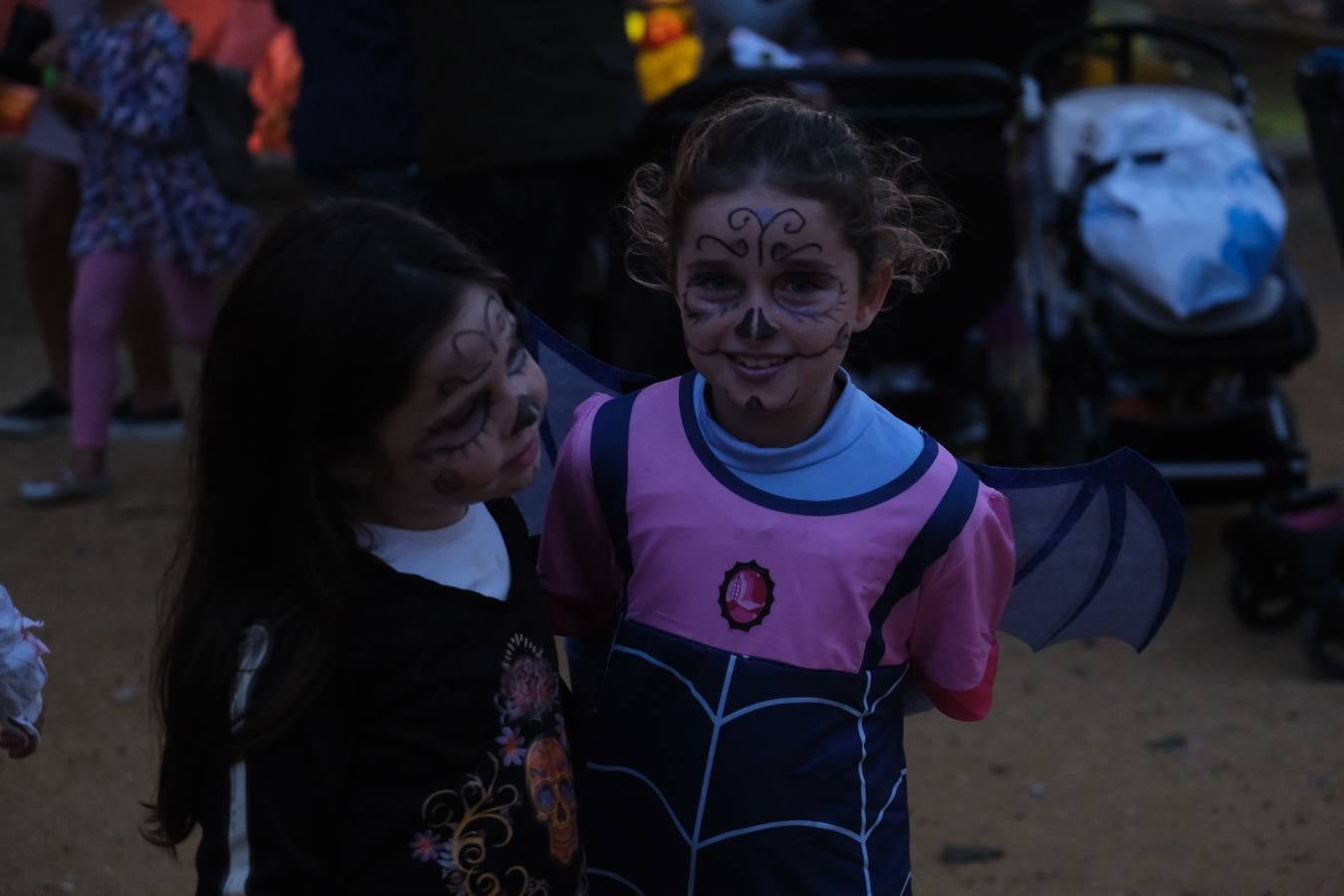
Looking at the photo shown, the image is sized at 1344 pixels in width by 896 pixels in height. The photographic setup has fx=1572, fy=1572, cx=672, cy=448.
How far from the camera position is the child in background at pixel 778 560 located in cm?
181

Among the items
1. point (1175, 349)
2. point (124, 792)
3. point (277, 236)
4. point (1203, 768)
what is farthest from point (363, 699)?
point (1175, 349)

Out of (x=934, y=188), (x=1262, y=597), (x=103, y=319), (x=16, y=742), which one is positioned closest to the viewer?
(x=16, y=742)

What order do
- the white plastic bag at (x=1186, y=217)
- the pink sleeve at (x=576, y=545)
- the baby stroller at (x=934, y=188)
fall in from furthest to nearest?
the white plastic bag at (x=1186, y=217), the baby stroller at (x=934, y=188), the pink sleeve at (x=576, y=545)

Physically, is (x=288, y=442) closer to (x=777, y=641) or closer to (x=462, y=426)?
(x=462, y=426)

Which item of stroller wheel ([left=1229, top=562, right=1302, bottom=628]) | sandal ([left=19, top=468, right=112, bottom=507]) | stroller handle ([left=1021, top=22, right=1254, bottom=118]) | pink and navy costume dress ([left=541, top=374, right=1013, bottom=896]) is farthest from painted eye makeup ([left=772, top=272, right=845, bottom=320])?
sandal ([left=19, top=468, right=112, bottom=507])

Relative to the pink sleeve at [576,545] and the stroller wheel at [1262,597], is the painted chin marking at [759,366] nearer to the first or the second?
the pink sleeve at [576,545]

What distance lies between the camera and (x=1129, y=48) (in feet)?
17.9

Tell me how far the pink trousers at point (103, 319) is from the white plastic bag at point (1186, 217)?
2.73 metres

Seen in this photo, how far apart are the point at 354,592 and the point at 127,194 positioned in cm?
359

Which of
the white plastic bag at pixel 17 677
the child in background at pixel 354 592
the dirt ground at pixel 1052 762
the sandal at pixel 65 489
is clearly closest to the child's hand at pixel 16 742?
the white plastic bag at pixel 17 677

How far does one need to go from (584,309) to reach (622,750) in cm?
365

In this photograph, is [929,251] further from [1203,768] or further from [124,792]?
[124,792]

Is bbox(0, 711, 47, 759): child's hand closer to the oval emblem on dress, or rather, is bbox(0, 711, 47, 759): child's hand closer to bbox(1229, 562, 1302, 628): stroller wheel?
the oval emblem on dress

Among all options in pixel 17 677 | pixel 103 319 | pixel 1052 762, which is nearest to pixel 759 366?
pixel 17 677
